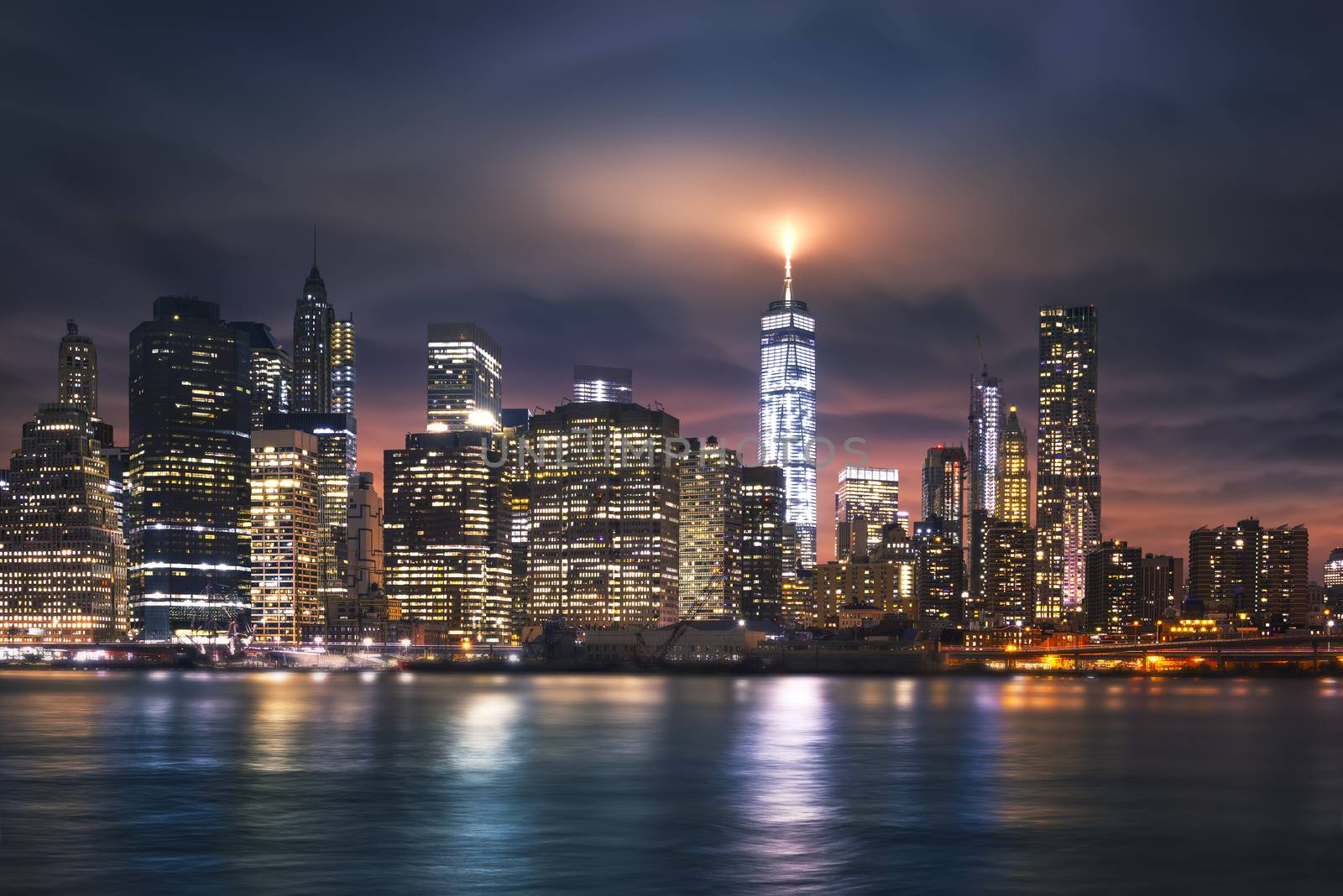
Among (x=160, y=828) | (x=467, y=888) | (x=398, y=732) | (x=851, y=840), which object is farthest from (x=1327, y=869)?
(x=398, y=732)

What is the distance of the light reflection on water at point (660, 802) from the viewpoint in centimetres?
4428

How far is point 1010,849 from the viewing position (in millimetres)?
48750

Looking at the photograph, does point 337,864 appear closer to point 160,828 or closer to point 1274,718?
point 160,828

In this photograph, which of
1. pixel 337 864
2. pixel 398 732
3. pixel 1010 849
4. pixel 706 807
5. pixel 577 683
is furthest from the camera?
pixel 577 683

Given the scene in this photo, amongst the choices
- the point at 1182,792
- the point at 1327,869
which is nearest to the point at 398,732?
the point at 1182,792

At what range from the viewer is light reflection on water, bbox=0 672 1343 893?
145 feet

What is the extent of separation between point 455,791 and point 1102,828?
2657 cm

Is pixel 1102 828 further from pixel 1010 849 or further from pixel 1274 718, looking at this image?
pixel 1274 718

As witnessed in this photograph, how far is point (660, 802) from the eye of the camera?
60656 mm

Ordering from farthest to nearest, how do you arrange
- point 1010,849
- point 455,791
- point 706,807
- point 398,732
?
point 398,732
point 455,791
point 706,807
point 1010,849

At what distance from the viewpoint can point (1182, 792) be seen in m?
66.3

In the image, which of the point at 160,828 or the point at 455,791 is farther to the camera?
the point at 455,791

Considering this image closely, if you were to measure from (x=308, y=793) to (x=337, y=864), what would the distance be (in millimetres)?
17979

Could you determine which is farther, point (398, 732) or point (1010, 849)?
point (398, 732)
